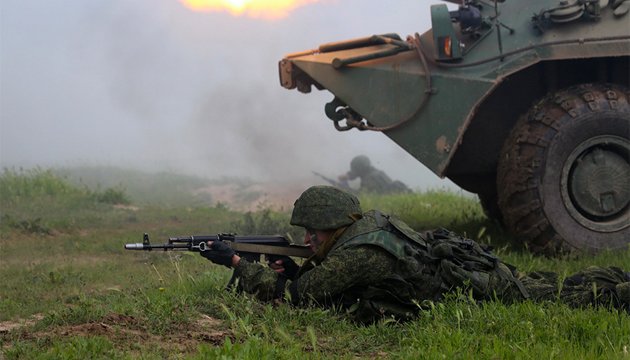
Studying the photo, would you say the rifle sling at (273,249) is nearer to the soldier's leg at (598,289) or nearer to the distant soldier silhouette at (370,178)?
the soldier's leg at (598,289)

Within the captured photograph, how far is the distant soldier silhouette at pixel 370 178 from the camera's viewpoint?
58.5 feet

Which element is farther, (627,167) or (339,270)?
(627,167)

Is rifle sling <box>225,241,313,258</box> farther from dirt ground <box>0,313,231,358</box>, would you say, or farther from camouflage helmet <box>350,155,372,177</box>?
camouflage helmet <box>350,155,372,177</box>

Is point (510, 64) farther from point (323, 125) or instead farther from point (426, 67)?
point (323, 125)

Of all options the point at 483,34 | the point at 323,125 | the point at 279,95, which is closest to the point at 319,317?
the point at 483,34

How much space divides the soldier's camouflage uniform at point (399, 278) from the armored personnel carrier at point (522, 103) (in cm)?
234

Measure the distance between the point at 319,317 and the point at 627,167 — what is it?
398 centimetres

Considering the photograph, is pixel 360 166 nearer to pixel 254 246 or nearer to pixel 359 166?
pixel 359 166

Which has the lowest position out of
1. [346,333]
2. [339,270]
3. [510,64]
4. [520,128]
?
[346,333]

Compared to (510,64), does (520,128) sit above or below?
below

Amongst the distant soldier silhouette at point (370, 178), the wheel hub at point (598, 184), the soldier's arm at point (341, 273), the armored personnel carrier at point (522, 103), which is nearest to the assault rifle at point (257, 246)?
the soldier's arm at point (341, 273)

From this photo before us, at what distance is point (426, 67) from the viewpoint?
797 cm

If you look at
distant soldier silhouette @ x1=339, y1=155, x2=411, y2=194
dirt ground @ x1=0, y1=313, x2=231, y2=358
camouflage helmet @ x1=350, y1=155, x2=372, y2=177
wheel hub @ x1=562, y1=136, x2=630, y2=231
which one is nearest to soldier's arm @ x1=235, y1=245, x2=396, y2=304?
dirt ground @ x1=0, y1=313, x2=231, y2=358

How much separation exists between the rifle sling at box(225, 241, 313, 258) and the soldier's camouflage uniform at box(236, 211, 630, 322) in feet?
0.49
